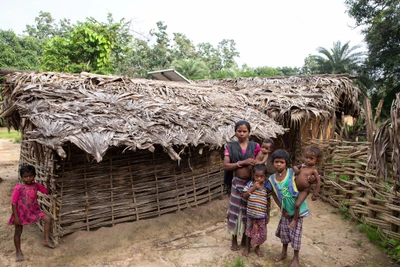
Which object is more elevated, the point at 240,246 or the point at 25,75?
the point at 25,75

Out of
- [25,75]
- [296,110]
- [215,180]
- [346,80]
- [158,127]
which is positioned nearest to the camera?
[158,127]

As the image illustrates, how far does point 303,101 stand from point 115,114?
478 cm

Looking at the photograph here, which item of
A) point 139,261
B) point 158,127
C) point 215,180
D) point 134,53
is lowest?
point 139,261

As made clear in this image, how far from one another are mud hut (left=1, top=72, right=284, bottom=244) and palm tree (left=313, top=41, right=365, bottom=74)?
54.3 ft

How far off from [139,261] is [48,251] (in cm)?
128

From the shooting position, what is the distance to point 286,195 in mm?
3270

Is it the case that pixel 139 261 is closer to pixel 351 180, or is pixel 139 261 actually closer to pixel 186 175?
pixel 186 175

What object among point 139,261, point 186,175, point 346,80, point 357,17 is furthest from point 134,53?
point 139,261

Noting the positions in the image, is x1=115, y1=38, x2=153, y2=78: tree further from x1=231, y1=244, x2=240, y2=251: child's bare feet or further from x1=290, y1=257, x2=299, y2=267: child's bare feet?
x1=290, y1=257, x2=299, y2=267: child's bare feet

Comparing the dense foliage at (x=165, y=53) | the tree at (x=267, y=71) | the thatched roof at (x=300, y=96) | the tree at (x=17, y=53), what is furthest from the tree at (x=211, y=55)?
the thatched roof at (x=300, y=96)

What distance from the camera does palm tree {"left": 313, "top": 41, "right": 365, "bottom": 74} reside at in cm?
1943

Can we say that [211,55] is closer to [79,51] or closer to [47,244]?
[79,51]

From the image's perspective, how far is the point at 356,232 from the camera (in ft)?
15.5

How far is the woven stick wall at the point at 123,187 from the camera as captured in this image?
13.7 feet
